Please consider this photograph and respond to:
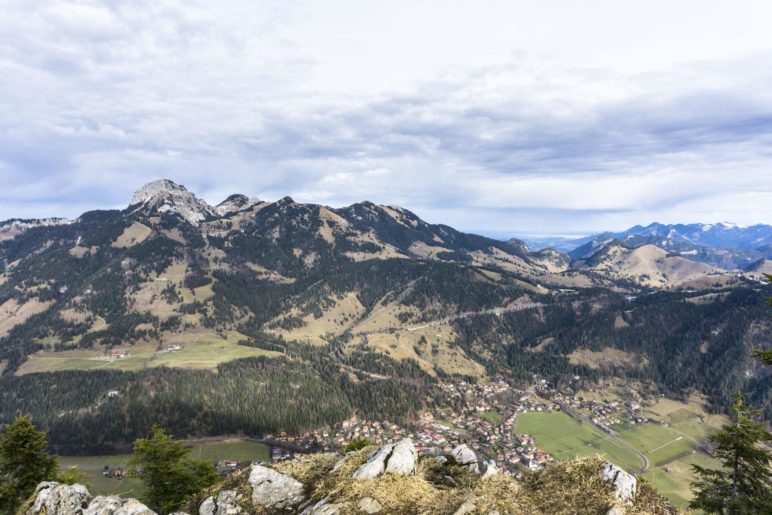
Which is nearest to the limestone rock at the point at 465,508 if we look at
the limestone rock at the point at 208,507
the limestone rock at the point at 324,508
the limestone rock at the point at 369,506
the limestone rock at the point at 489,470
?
the limestone rock at the point at 369,506

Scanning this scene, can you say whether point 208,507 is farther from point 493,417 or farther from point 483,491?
point 493,417

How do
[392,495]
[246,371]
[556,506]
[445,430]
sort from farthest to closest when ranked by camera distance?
[246,371] → [445,430] → [392,495] → [556,506]

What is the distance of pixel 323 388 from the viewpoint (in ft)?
594

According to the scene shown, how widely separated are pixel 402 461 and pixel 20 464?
125 ft

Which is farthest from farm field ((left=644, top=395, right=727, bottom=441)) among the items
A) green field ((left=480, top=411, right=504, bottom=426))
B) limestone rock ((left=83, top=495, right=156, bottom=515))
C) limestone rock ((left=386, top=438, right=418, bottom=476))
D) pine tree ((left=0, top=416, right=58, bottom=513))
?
pine tree ((left=0, top=416, right=58, bottom=513))

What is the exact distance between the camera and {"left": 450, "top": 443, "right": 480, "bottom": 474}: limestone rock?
1654 cm

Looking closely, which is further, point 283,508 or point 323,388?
point 323,388

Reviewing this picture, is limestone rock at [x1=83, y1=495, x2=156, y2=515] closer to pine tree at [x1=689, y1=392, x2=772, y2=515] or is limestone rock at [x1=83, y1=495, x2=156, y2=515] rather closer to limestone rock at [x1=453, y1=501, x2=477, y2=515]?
limestone rock at [x1=453, y1=501, x2=477, y2=515]

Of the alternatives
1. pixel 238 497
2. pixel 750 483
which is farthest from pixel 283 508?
pixel 750 483

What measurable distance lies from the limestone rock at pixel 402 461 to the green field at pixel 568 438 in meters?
135

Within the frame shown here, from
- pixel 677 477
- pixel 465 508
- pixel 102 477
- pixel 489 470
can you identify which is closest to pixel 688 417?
pixel 677 477

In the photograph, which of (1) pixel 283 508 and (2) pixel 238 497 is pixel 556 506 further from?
(2) pixel 238 497

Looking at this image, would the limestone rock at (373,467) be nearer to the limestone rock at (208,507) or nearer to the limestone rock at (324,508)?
the limestone rock at (324,508)

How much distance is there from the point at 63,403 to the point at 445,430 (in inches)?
6917
